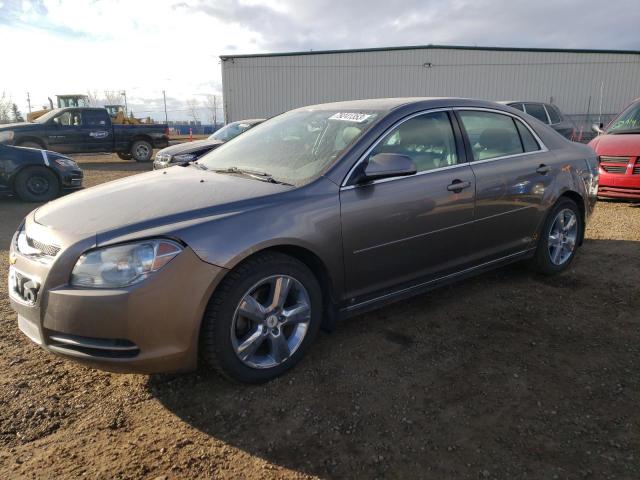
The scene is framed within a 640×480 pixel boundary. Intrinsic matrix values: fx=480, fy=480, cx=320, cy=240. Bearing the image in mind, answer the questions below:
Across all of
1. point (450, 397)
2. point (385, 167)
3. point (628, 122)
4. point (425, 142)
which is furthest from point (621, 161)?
point (450, 397)

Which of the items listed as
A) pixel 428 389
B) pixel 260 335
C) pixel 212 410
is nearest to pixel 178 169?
pixel 260 335

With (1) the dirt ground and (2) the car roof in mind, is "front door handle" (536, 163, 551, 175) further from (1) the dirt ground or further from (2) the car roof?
(1) the dirt ground

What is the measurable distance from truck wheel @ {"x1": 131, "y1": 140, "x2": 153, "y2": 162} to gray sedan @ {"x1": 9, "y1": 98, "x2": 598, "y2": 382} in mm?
14380

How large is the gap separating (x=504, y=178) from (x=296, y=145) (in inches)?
66.2

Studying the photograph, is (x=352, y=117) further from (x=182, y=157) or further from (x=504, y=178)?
(x=182, y=157)

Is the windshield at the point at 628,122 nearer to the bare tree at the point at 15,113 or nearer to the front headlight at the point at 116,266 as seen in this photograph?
the front headlight at the point at 116,266

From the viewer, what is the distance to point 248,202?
265 centimetres

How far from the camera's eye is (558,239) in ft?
14.6

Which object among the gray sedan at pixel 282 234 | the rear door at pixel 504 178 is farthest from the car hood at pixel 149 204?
the rear door at pixel 504 178

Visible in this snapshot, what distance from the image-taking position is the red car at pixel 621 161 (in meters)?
7.14

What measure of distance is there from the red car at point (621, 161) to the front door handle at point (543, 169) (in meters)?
4.00

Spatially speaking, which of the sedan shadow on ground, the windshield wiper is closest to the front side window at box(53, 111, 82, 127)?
the windshield wiper

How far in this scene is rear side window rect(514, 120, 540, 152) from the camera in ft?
13.6

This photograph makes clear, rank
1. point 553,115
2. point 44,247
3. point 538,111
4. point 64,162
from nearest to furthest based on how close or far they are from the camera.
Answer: point 44,247, point 64,162, point 538,111, point 553,115
